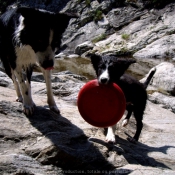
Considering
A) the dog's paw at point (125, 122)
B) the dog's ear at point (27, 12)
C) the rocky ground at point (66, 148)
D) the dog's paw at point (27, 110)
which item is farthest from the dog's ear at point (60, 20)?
the dog's paw at point (125, 122)

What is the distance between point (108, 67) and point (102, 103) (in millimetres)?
534

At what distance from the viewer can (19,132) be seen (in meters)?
4.01

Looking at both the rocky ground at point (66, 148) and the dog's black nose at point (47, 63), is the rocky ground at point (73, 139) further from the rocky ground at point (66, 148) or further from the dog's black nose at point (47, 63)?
the dog's black nose at point (47, 63)

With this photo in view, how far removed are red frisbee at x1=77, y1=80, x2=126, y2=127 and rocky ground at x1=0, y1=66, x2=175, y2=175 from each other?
269 millimetres

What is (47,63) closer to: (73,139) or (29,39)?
(29,39)

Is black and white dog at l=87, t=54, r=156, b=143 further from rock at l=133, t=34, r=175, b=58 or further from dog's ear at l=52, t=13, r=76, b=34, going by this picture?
rock at l=133, t=34, r=175, b=58

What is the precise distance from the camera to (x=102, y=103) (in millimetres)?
4477

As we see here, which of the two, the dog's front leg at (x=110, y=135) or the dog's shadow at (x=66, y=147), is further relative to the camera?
the dog's front leg at (x=110, y=135)

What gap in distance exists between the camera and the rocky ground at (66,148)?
366 centimetres

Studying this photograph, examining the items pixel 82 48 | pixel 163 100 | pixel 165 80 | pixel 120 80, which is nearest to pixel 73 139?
pixel 120 80

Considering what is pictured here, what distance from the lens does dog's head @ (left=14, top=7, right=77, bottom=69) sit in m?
4.13

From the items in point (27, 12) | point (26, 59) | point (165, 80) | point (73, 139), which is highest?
point (27, 12)

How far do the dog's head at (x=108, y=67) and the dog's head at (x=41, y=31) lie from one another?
72 centimetres

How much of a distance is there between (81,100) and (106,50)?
14978 millimetres
